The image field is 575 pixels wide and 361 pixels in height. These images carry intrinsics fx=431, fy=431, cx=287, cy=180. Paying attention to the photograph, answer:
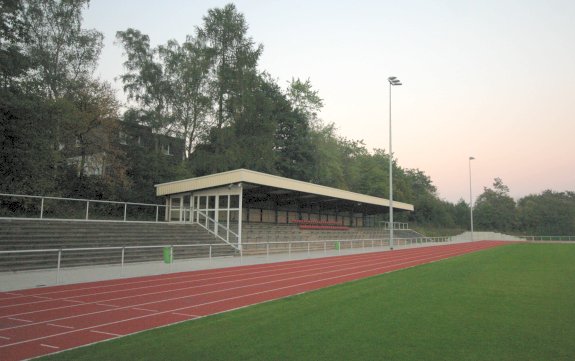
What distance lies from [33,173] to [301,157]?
31677 mm

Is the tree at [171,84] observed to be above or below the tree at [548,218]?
above

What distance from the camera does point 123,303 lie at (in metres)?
9.64

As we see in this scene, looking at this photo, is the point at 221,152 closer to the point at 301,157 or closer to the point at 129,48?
the point at 129,48

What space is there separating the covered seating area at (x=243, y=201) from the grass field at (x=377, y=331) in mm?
15584

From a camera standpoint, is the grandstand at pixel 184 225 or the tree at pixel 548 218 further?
the tree at pixel 548 218

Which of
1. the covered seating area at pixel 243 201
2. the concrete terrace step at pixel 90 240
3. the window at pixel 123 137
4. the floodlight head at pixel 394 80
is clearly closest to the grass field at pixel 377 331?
the concrete terrace step at pixel 90 240

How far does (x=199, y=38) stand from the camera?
38.3m

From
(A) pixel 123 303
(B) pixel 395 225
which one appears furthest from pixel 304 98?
(A) pixel 123 303

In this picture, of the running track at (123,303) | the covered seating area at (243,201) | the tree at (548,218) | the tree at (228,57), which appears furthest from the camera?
the tree at (548,218)

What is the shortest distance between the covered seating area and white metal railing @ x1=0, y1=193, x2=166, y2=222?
244 centimetres

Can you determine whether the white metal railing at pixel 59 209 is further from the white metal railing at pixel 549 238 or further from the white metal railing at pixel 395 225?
the white metal railing at pixel 549 238

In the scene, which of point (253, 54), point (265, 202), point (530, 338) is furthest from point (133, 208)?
point (530, 338)

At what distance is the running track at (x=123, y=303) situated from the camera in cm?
663

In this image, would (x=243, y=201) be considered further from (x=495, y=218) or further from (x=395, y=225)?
(x=495, y=218)
